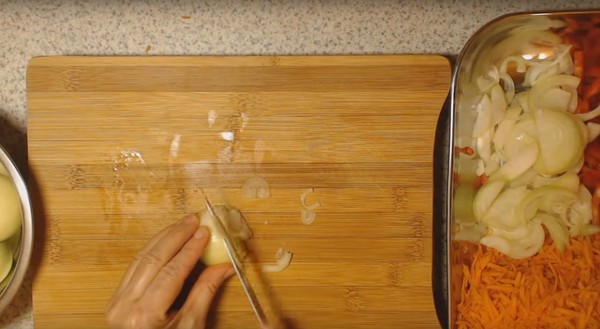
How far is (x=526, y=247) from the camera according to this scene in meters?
1.13

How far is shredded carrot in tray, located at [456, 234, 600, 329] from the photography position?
1124mm

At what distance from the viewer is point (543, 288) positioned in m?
1.13

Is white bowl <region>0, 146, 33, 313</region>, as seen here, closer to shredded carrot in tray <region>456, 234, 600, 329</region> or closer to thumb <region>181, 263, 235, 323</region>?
thumb <region>181, 263, 235, 323</region>

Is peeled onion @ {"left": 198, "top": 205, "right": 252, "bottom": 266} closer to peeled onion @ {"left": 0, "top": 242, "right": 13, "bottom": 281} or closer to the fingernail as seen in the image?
the fingernail

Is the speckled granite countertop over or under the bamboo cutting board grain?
over

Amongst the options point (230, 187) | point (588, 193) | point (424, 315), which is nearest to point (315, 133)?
point (230, 187)

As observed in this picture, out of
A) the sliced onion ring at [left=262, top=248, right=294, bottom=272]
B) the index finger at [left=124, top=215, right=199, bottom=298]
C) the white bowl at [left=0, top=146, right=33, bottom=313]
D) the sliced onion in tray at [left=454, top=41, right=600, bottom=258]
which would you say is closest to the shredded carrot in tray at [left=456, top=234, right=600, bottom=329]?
the sliced onion in tray at [left=454, top=41, right=600, bottom=258]

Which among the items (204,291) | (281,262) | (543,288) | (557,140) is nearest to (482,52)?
(557,140)

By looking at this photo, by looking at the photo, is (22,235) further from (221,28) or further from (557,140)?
(557,140)

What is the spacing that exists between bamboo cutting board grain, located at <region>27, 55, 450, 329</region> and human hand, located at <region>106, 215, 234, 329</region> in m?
0.06

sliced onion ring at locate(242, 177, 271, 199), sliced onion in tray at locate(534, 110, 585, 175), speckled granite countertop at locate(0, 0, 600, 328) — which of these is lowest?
sliced onion ring at locate(242, 177, 271, 199)

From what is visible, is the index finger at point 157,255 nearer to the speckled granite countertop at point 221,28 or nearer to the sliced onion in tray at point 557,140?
the speckled granite countertop at point 221,28

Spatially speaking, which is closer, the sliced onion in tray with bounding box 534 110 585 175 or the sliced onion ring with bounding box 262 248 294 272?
the sliced onion in tray with bounding box 534 110 585 175

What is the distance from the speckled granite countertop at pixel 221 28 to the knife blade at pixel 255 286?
359mm
